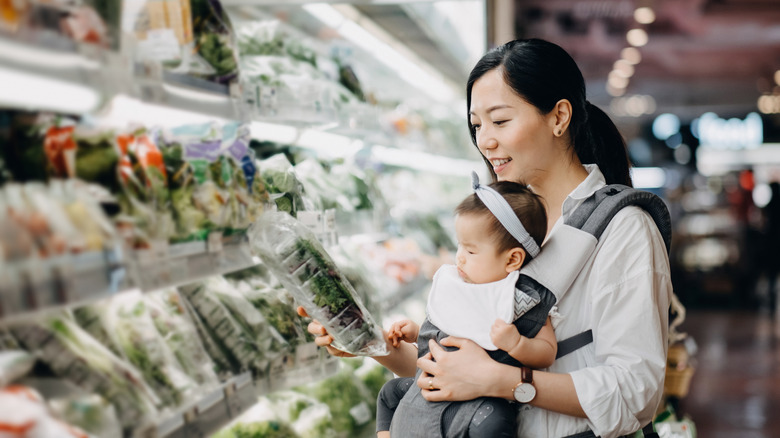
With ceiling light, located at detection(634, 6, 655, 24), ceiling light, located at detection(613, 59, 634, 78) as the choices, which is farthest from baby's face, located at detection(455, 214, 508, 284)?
ceiling light, located at detection(613, 59, 634, 78)

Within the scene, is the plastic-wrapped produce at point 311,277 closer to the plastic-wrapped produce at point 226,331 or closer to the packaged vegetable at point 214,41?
the plastic-wrapped produce at point 226,331

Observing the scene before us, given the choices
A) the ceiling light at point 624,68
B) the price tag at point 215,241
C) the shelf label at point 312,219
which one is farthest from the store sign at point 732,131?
the price tag at point 215,241

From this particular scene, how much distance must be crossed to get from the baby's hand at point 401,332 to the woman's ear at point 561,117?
23.9 inches

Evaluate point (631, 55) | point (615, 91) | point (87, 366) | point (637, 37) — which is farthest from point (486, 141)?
point (615, 91)

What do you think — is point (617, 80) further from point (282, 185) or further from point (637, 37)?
point (282, 185)

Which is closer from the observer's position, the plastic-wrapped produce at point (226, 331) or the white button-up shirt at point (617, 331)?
the white button-up shirt at point (617, 331)

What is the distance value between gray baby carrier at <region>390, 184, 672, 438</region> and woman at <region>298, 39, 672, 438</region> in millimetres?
21

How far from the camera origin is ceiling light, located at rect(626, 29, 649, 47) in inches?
388

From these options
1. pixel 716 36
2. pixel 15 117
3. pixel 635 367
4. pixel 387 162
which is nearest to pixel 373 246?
pixel 387 162

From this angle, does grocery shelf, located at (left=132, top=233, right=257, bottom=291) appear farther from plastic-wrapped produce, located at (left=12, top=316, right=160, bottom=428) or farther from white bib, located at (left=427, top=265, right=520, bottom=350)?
white bib, located at (left=427, top=265, right=520, bottom=350)

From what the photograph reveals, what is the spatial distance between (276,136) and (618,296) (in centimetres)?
142

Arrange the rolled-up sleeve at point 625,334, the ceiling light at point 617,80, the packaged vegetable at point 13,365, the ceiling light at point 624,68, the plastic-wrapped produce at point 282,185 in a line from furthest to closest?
the ceiling light at point 617,80
the ceiling light at point 624,68
the plastic-wrapped produce at point 282,185
the rolled-up sleeve at point 625,334
the packaged vegetable at point 13,365

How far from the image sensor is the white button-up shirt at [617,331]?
154 cm

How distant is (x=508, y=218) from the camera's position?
1.58 m
